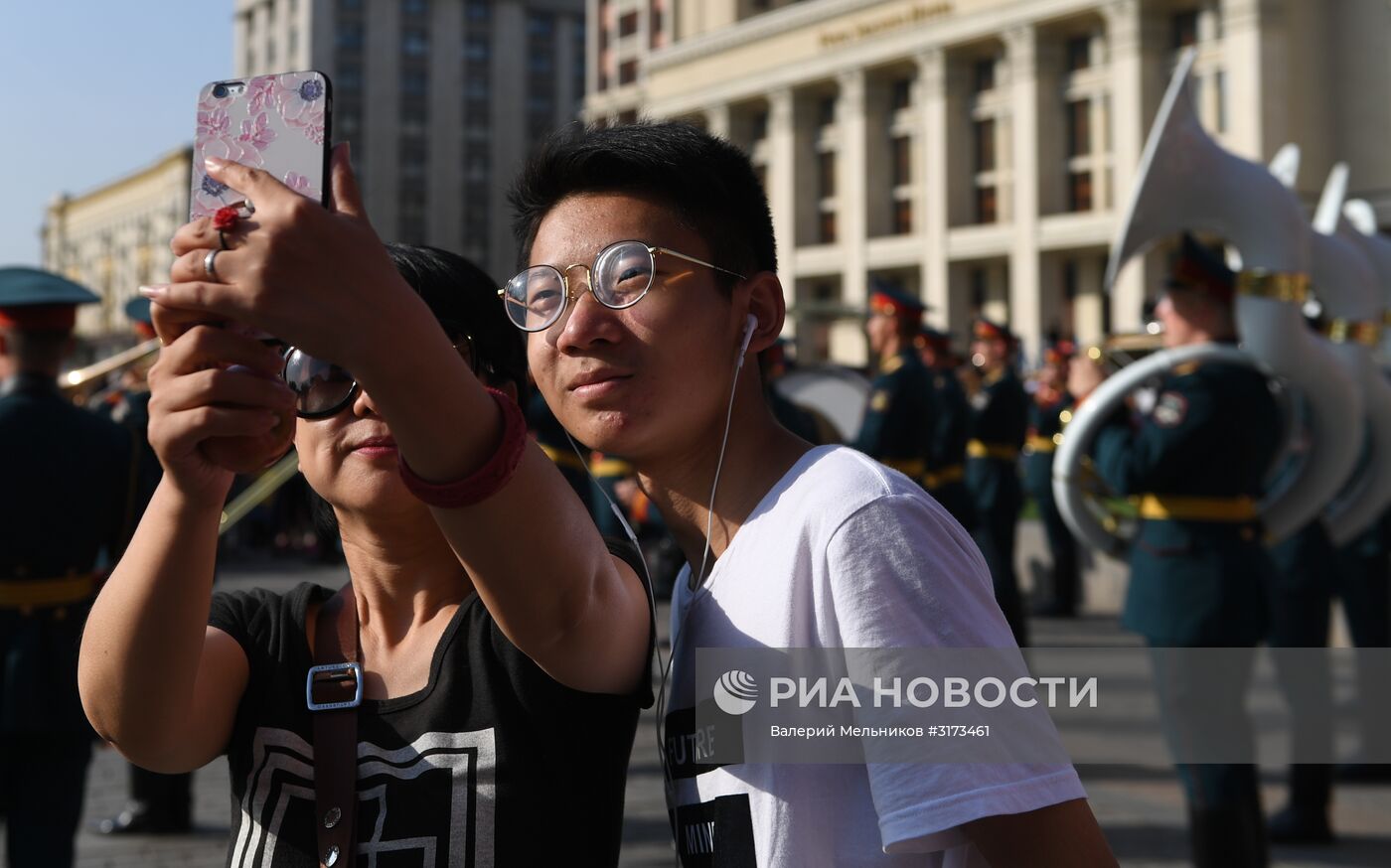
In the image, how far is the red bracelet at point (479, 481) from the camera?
3.80 feet

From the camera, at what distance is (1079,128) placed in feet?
155

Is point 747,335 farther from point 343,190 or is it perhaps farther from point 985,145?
point 985,145

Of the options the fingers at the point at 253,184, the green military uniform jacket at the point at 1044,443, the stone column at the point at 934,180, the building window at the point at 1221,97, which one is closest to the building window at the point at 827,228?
the stone column at the point at 934,180

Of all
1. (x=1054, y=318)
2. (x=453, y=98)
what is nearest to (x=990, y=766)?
(x=1054, y=318)

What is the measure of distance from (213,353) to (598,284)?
0.47 m

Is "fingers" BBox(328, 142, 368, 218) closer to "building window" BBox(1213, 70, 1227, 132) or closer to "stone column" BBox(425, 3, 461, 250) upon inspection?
"building window" BBox(1213, 70, 1227, 132)

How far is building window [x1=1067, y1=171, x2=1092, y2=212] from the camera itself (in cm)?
4706

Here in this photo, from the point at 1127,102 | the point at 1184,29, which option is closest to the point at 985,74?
the point at 1127,102

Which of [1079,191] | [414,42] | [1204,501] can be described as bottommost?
[1204,501]

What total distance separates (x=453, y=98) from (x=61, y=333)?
8852 cm

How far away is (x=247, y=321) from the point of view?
3.42ft

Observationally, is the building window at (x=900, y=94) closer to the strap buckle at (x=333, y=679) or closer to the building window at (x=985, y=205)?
the building window at (x=985, y=205)

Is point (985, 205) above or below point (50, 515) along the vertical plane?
above

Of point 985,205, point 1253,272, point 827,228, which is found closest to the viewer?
point 1253,272
